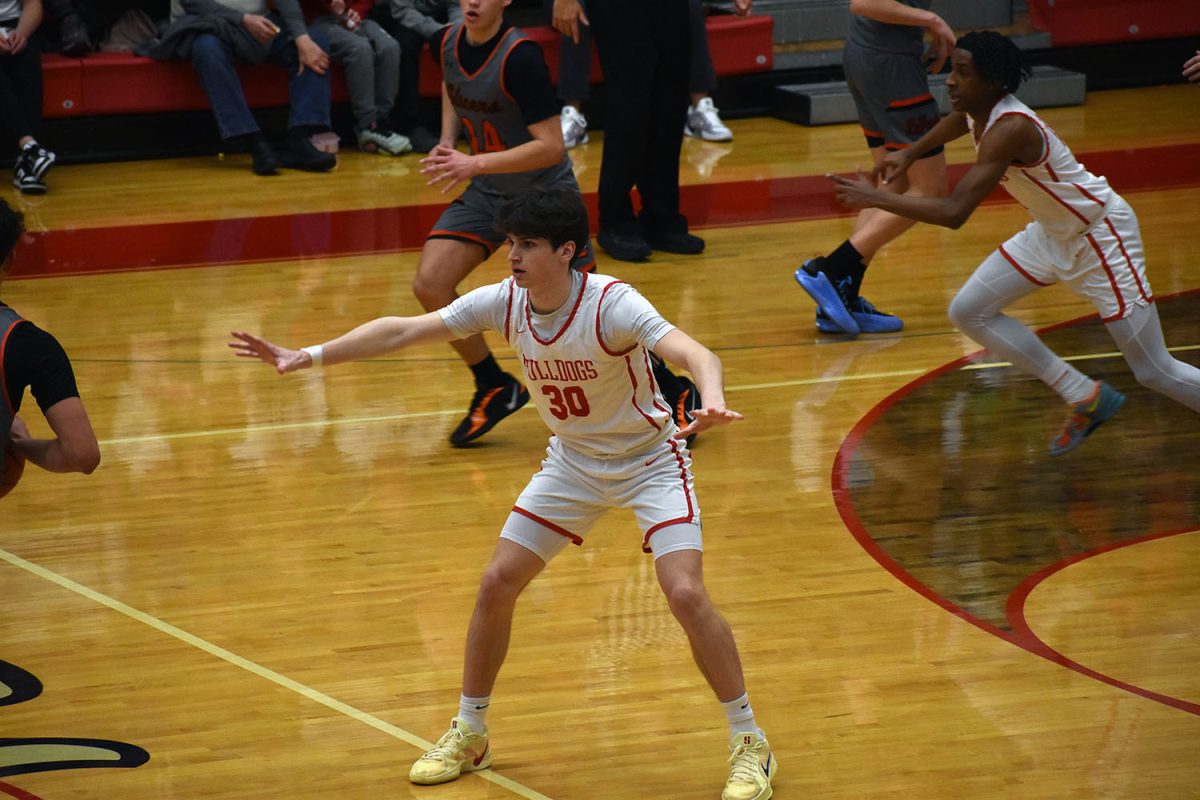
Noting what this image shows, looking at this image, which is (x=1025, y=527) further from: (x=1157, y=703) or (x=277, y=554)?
(x=277, y=554)

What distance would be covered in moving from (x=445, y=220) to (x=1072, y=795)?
10.1 ft

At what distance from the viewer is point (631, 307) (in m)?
3.37

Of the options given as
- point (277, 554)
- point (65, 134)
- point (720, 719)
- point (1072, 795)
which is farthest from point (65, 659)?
point (65, 134)

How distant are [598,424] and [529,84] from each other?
2.18 metres

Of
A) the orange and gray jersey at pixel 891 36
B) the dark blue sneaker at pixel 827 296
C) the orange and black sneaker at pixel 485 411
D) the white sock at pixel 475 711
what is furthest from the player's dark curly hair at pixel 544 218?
the orange and gray jersey at pixel 891 36

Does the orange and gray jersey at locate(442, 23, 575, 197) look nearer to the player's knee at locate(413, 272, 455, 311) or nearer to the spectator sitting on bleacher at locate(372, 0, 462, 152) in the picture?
the player's knee at locate(413, 272, 455, 311)

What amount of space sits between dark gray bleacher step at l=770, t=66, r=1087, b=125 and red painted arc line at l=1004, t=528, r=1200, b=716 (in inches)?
251

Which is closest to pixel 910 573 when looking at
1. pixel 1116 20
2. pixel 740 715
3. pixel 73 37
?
pixel 740 715

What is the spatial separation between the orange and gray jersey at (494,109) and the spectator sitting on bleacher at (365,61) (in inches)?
177

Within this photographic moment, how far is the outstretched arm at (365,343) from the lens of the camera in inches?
139

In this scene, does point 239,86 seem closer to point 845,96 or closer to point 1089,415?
point 845,96

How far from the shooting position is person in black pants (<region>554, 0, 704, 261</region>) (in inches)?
298

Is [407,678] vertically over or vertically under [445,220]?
under

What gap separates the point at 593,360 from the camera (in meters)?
3.40
